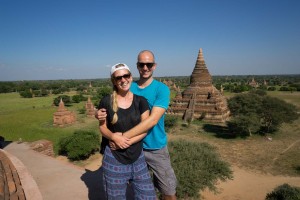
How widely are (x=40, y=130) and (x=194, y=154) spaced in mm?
17624

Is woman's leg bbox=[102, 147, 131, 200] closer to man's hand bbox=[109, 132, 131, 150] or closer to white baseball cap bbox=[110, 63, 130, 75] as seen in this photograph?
man's hand bbox=[109, 132, 131, 150]

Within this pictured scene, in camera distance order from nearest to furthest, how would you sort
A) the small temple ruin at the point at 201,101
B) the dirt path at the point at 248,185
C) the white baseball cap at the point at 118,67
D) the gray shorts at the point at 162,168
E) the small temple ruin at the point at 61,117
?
the white baseball cap at the point at 118,67 → the gray shorts at the point at 162,168 → the dirt path at the point at 248,185 → the small temple ruin at the point at 201,101 → the small temple ruin at the point at 61,117

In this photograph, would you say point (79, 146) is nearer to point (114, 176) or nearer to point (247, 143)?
Result: point (247, 143)

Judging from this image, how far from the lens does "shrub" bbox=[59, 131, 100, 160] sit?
1310 cm

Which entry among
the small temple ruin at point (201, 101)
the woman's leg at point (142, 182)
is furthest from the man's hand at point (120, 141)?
the small temple ruin at point (201, 101)

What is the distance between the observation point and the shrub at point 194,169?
883 centimetres

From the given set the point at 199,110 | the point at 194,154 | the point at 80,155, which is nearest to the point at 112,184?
the point at 194,154

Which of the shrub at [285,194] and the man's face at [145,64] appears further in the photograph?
the shrub at [285,194]

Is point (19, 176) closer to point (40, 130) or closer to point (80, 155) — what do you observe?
point (80, 155)

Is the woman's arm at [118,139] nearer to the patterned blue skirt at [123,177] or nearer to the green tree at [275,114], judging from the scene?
the patterned blue skirt at [123,177]

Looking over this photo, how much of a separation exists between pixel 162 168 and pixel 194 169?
24.6 feet

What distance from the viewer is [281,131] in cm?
1867

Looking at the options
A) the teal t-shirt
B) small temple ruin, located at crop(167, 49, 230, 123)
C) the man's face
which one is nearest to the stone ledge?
the teal t-shirt

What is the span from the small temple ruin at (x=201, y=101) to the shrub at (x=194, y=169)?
456 inches
